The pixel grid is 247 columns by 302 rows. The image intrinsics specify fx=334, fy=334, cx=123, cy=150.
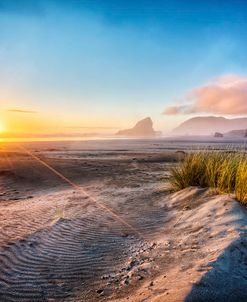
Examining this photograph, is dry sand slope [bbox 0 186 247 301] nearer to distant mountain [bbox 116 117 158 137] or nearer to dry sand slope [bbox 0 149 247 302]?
dry sand slope [bbox 0 149 247 302]

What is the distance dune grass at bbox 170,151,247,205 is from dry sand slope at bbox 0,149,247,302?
56cm

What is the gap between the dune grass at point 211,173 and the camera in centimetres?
791

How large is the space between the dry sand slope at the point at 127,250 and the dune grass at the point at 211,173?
22.1 inches

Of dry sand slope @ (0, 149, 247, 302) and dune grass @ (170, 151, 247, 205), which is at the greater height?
dune grass @ (170, 151, 247, 205)

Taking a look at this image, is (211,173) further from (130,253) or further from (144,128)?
(144,128)

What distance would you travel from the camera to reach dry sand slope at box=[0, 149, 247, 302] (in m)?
3.84

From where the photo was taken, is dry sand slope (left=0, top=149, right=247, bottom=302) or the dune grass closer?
dry sand slope (left=0, top=149, right=247, bottom=302)

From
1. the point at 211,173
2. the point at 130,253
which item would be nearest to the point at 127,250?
the point at 130,253

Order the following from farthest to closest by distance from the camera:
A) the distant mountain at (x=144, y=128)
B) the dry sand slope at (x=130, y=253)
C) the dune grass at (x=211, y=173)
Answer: the distant mountain at (x=144, y=128) → the dune grass at (x=211, y=173) → the dry sand slope at (x=130, y=253)

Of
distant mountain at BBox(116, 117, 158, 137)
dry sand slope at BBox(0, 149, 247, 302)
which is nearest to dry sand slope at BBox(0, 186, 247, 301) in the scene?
dry sand slope at BBox(0, 149, 247, 302)

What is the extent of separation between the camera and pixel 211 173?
8648mm

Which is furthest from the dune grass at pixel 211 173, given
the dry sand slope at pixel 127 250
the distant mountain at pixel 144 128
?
the distant mountain at pixel 144 128

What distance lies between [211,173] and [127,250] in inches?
161

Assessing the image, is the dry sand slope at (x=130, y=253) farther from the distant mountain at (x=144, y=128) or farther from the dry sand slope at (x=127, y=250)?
the distant mountain at (x=144, y=128)
